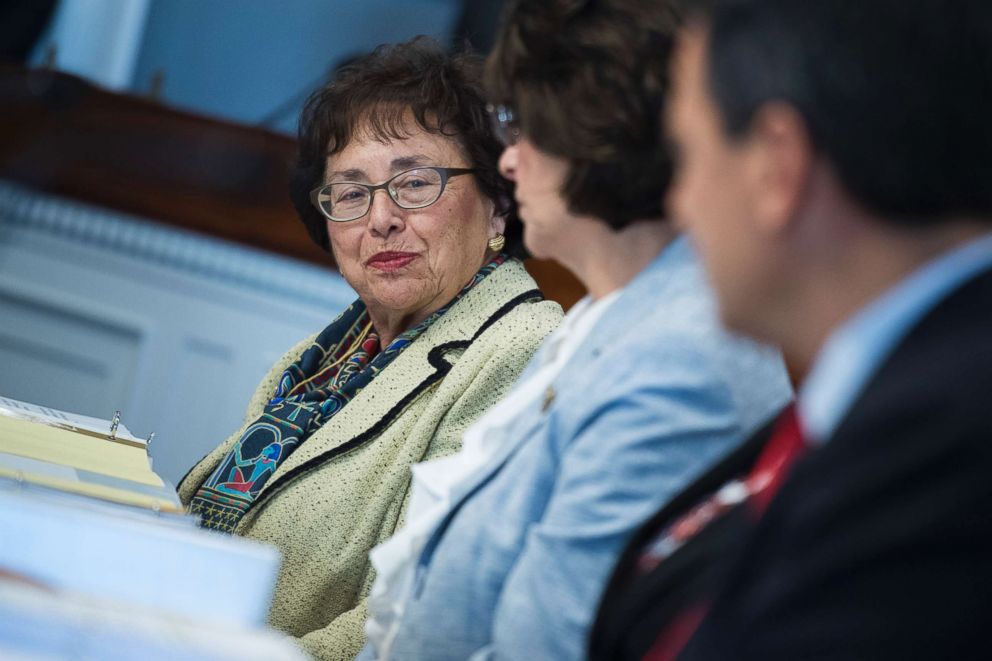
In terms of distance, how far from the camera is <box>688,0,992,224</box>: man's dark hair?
660 millimetres

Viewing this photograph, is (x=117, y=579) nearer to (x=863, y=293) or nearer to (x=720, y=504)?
(x=720, y=504)

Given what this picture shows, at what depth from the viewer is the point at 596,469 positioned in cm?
106

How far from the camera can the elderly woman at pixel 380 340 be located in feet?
5.65

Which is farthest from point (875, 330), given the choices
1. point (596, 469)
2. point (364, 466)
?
point (364, 466)

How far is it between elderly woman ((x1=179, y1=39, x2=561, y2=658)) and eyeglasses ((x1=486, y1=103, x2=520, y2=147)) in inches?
16.4

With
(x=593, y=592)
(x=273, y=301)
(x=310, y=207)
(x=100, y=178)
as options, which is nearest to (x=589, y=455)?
(x=593, y=592)

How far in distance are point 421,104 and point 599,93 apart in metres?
0.87

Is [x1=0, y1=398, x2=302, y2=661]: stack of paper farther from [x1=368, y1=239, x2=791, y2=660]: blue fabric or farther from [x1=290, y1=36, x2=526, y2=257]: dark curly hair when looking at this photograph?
[x1=290, y1=36, x2=526, y2=257]: dark curly hair

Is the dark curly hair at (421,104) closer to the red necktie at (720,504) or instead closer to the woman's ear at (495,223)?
the woman's ear at (495,223)

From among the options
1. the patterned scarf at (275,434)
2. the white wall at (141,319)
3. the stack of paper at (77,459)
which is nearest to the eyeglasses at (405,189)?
the patterned scarf at (275,434)

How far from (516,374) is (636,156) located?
0.60 m

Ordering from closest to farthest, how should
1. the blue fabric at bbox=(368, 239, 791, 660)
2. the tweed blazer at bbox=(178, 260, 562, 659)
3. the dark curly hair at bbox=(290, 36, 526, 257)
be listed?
the blue fabric at bbox=(368, 239, 791, 660), the tweed blazer at bbox=(178, 260, 562, 659), the dark curly hair at bbox=(290, 36, 526, 257)

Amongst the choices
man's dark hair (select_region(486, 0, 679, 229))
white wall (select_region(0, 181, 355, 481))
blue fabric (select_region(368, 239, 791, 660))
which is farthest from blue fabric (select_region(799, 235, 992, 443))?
white wall (select_region(0, 181, 355, 481))

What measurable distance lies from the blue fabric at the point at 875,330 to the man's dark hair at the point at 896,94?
0.09 feet
